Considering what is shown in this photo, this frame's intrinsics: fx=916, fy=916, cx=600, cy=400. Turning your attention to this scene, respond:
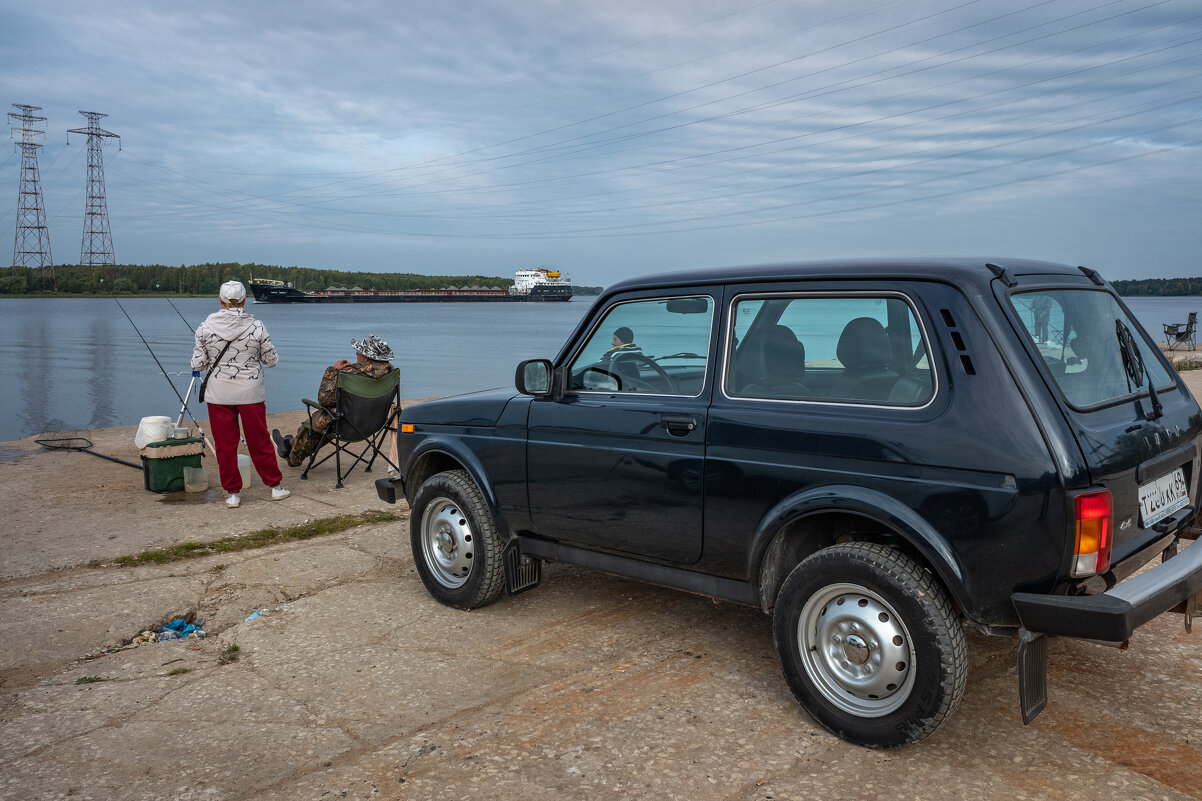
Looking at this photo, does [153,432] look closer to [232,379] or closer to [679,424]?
[232,379]

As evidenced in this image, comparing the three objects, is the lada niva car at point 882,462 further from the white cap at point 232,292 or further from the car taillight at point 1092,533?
the white cap at point 232,292

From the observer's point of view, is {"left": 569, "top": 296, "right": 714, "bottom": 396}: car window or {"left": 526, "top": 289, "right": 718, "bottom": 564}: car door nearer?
{"left": 526, "top": 289, "right": 718, "bottom": 564}: car door

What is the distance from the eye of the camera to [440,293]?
393 feet

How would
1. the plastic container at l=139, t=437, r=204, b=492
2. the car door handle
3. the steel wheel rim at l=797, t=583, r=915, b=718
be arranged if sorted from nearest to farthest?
the steel wheel rim at l=797, t=583, r=915, b=718, the car door handle, the plastic container at l=139, t=437, r=204, b=492

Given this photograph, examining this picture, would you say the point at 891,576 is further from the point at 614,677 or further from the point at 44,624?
the point at 44,624

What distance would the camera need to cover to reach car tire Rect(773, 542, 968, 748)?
3219 millimetres

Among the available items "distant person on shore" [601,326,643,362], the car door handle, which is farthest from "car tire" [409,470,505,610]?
the car door handle

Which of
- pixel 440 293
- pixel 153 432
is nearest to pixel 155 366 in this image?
pixel 153 432

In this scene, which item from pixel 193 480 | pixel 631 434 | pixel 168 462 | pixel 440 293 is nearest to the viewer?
pixel 631 434

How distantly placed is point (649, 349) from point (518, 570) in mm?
1484

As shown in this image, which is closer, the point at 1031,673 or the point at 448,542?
the point at 1031,673

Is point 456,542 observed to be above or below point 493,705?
above

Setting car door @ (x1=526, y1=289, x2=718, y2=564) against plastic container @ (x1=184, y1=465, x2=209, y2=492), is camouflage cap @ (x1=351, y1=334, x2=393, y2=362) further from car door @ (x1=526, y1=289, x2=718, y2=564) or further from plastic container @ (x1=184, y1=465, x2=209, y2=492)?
car door @ (x1=526, y1=289, x2=718, y2=564)

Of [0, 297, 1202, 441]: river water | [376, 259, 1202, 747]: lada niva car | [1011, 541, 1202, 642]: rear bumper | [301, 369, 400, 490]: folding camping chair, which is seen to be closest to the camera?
[1011, 541, 1202, 642]: rear bumper
